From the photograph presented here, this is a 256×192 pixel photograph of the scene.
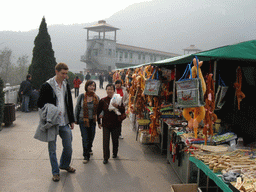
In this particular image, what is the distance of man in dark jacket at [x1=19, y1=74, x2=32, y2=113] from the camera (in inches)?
420

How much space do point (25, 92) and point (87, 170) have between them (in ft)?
23.8

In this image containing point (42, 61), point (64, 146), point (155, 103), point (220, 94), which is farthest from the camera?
point (42, 61)

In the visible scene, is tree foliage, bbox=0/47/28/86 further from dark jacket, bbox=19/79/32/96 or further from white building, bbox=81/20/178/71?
white building, bbox=81/20/178/71

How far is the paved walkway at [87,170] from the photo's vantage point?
4176 mm

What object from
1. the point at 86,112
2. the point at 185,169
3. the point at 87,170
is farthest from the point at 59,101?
the point at 185,169

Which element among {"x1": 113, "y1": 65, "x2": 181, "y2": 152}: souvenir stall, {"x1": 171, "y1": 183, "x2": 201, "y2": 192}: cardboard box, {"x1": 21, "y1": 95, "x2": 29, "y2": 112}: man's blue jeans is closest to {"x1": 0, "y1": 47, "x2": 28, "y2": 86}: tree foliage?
{"x1": 21, "y1": 95, "x2": 29, "y2": 112}: man's blue jeans

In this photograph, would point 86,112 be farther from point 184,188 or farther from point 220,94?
point 220,94

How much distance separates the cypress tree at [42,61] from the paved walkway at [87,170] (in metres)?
6.07

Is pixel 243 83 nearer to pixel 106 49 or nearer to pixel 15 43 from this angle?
pixel 106 49

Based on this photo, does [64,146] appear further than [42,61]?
No

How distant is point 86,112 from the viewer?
5211 millimetres

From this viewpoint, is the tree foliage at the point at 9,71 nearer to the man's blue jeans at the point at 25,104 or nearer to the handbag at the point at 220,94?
the man's blue jeans at the point at 25,104

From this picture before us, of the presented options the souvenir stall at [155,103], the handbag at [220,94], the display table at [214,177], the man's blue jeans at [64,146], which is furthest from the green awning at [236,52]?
the man's blue jeans at [64,146]

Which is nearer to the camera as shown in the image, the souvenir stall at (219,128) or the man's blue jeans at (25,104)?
the souvenir stall at (219,128)
